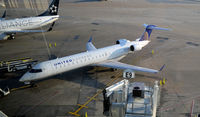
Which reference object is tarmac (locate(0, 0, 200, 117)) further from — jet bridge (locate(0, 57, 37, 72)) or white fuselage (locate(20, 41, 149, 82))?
white fuselage (locate(20, 41, 149, 82))

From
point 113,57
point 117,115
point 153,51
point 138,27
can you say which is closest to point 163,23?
point 138,27

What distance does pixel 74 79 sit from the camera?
2575 centimetres

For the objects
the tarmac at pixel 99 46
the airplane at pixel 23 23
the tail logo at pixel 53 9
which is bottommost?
the tarmac at pixel 99 46

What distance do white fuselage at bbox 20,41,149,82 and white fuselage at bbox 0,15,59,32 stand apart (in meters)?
20.2

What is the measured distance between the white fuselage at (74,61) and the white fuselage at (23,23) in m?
20.2

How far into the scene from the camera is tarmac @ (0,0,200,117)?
20820 mm

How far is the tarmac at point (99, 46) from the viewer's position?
20820 millimetres

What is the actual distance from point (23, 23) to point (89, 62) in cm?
2167

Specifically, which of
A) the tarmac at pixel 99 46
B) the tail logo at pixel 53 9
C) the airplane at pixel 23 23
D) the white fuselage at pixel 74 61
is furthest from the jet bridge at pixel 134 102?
the tail logo at pixel 53 9

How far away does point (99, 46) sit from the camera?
122ft

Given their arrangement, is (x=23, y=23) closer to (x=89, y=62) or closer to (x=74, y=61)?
(x=74, y=61)

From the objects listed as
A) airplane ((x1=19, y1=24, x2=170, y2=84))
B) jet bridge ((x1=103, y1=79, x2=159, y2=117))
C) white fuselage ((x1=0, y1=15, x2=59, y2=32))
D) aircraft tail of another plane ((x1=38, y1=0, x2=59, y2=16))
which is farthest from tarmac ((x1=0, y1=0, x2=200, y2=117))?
jet bridge ((x1=103, y1=79, x2=159, y2=117))

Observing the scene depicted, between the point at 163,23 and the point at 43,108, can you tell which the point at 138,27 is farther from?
the point at 43,108

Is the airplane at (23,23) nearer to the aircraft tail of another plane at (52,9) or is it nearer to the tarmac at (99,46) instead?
the aircraft tail of another plane at (52,9)
